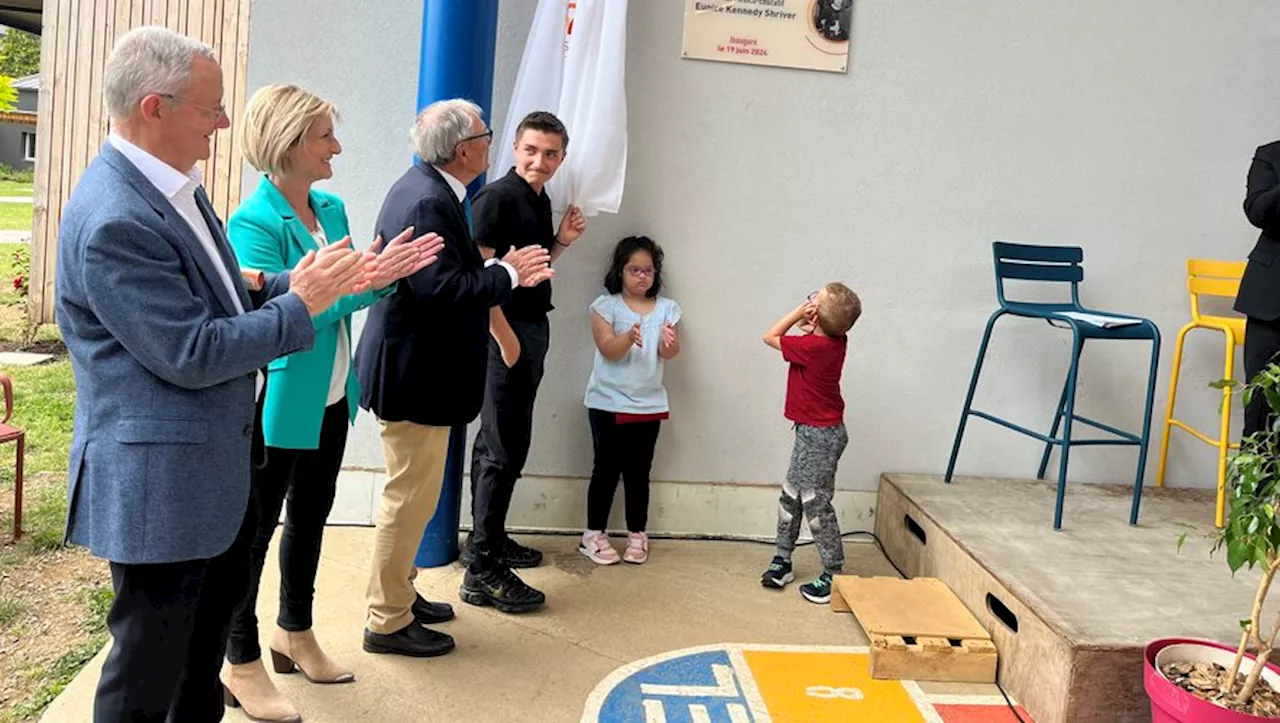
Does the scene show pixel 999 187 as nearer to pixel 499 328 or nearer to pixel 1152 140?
pixel 1152 140

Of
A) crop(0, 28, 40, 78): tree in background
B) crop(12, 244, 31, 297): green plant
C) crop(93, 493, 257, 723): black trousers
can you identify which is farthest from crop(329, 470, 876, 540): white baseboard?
crop(0, 28, 40, 78): tree in background

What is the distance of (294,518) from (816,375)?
187 centimetres

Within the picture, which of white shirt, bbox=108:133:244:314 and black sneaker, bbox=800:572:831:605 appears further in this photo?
black sneaker, bbox=800:572:831:605

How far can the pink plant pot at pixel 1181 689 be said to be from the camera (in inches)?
91.4

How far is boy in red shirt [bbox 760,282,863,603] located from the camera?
3646 mm

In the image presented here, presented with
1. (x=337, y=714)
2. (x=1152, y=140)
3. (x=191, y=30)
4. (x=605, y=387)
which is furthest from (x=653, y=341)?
(x=191, y=30)

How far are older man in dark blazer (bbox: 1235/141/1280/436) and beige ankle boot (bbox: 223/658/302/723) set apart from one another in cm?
332

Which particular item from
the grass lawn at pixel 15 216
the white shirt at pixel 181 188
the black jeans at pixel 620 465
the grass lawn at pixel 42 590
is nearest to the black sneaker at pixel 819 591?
the black jeans at pixel 620 465

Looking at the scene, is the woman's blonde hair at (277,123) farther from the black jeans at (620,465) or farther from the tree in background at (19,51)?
the tree in background at (19,51)

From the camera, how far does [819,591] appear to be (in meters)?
3.64

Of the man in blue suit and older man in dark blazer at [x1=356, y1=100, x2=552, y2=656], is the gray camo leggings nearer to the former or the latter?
older man in dark blazer at [x1=356, y1=100, x2=552, y2=656]

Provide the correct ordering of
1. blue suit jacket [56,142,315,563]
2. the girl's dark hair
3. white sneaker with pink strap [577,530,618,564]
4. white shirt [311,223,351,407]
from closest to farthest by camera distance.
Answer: blue suit jacket [56,142,315,563] < white shirt [311,223,351,407] < white sneaker with pink strap [577,530,618,564] < the girl's dark hair

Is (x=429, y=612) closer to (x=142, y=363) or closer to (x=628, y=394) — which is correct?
(x=628, y=394)

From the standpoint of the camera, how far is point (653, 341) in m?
3.96
